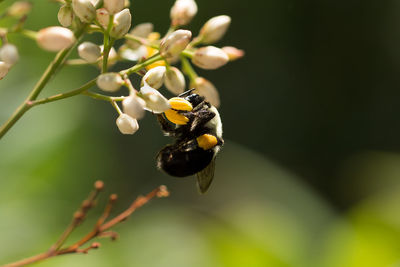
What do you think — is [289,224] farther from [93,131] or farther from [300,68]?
[300,68]

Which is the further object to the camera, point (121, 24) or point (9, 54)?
point (121, 24)

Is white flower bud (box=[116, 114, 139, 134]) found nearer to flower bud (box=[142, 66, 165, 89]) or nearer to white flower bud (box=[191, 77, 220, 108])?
flower bud (box=[142, 66, 165, 89])

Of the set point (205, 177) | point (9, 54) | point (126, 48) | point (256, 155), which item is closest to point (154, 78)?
point (126, 48)

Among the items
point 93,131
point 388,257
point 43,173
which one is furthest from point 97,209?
point 388,257

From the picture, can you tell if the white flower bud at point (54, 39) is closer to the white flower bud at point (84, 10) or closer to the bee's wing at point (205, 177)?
the white flower bud at point (84, 10)

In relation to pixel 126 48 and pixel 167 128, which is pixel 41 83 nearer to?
pixel 126 48

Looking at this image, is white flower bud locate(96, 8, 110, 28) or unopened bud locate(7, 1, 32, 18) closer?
unopened bud locate(7, 1, 32, 18)

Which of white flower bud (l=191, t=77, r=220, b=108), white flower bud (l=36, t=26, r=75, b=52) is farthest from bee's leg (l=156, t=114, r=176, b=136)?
white flower bud (l=36, t=26, r=75, b=52)
